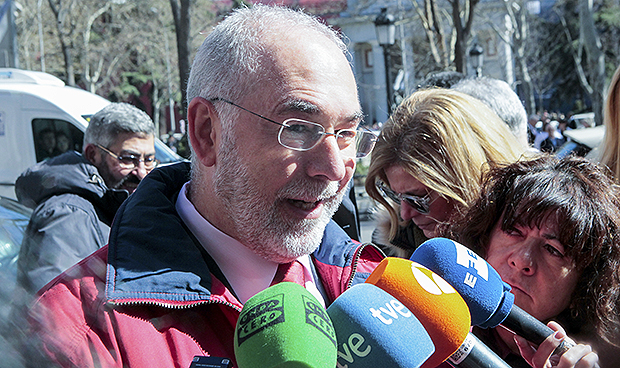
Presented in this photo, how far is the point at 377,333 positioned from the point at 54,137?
6.59 m

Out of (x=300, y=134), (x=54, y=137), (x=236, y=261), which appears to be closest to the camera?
(x=300, y=134)

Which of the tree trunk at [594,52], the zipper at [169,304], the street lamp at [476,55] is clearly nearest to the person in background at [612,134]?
the zipper at [169,304]

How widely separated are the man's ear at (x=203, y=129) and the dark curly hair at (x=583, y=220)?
3.47ft

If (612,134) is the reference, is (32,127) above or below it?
below

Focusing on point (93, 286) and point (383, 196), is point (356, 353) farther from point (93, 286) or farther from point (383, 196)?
point (383, 196)

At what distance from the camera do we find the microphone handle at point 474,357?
4.05 feet

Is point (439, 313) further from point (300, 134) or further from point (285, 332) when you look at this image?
point (300, 134)

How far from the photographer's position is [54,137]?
6.84 metres

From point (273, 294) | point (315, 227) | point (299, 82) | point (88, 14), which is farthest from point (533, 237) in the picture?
point (88, 14)

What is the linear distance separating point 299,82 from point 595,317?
48.8 inches

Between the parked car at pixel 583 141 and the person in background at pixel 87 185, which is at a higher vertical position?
the person in background at pixel 87 185

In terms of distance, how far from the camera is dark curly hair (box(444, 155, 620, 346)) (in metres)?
1.89

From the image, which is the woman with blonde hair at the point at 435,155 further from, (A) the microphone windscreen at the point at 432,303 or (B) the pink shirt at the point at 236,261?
(A) the microphone windscreen at the point at 432,303

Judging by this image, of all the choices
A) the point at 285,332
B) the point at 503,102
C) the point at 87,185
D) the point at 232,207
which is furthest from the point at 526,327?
Answer: the point at 87,185
